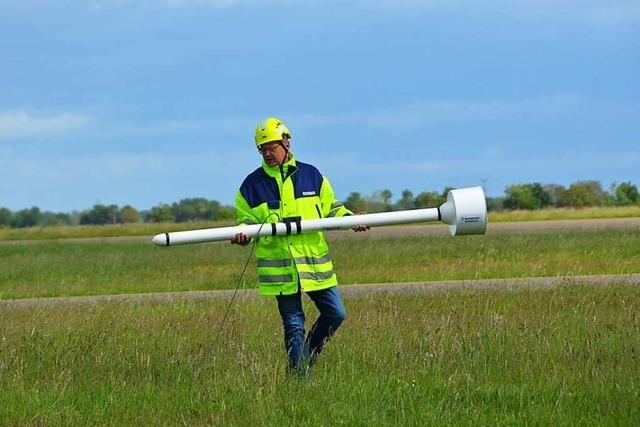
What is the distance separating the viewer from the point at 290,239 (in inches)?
300

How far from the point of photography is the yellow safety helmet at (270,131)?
752 cm

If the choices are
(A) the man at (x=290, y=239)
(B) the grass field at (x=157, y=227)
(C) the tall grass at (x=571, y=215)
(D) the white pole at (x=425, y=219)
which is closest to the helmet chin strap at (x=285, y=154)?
(A) the man at (x=290, y=239)

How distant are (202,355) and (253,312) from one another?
3.46 meters

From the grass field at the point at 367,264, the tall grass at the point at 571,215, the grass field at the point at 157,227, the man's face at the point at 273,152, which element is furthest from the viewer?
the grass field at the point at 157,227

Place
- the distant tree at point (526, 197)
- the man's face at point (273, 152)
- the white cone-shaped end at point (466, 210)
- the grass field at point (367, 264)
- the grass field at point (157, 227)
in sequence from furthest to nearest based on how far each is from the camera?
the distant tree at point (526, 197)
the grass field at point (157, 227)
the grass field at point (367, 264)
the white cone-shaped end at point (466, 210)
the man's face at point (273, 152)

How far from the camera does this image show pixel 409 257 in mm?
21594

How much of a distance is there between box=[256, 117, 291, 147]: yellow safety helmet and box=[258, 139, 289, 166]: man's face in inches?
1.4

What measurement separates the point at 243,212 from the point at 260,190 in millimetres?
223

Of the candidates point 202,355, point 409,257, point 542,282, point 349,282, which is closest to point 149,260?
point 409,257

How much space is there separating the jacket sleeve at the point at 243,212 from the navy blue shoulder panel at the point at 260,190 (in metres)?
0.04

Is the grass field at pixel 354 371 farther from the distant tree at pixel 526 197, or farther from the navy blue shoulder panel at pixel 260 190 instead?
the distant tree at pixel 526 197

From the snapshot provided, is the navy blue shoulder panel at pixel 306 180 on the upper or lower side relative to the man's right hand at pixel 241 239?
upper

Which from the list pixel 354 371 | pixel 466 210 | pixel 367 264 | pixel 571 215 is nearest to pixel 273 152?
pixel 466 210

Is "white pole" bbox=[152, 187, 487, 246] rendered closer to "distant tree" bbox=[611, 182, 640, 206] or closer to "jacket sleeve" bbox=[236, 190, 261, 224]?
"jacket sleeve" bbox=[236, 190, 261, 224]
